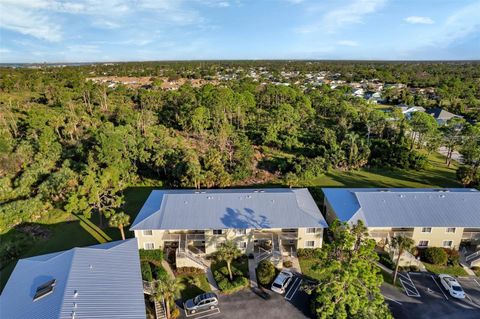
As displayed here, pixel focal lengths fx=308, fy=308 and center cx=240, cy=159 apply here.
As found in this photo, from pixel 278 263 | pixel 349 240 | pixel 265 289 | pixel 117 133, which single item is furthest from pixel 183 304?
pixel 117 133

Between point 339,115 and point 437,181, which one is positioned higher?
point 339,115

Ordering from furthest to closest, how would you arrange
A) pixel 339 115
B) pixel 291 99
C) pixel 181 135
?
1. pixel 291 99
2. pixel 339 115
3. pixel 181 135

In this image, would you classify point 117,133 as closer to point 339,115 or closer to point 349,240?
point 349,240

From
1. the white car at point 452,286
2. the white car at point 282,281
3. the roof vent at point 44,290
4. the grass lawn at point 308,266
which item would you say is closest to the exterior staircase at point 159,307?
the roof vent at point 44,290

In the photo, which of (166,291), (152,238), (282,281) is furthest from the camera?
(152,238)

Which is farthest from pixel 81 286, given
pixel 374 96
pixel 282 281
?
pixel 374 96

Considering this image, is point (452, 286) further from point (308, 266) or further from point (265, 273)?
point (265, 273)
